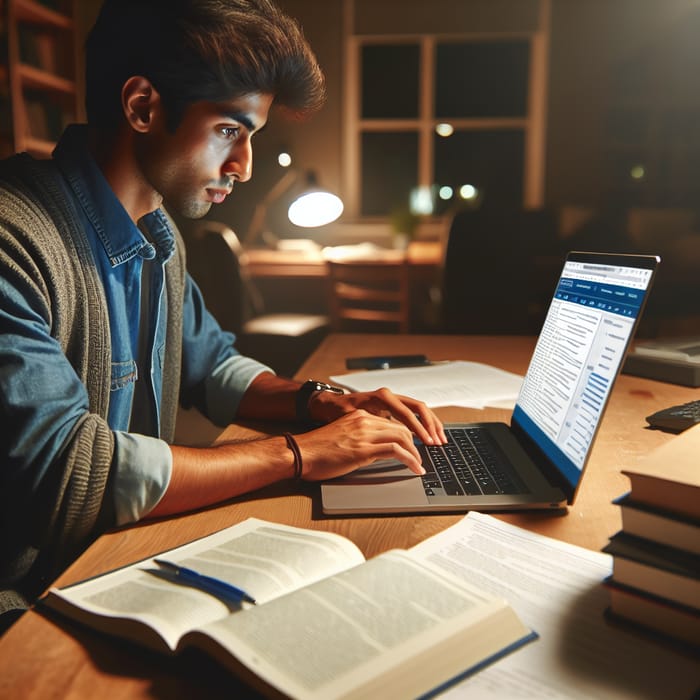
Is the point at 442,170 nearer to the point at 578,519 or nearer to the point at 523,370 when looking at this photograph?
the point at 523,370

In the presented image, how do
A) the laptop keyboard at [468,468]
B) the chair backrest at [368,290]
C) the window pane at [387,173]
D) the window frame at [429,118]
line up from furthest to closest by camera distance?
the window pane at [387,173]
the window frame at [429,118]
the chair backrest at [368,290]
the laptop keyboard at [468,468]

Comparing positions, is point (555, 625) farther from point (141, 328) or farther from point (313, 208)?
point (313, 208)

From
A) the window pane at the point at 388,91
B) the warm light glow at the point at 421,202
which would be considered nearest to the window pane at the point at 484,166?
the window pane at the point at 388,91

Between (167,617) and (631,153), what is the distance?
5983 millimetres

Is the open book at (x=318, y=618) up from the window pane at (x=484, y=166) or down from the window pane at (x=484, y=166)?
down

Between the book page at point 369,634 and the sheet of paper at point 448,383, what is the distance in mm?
746

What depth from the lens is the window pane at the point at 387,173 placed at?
6.34m

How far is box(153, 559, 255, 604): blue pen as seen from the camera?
63 centimetres

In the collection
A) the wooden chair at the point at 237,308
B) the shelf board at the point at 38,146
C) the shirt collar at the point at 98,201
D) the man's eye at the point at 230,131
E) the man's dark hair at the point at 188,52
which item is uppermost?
the shelf board at the point at 38,146

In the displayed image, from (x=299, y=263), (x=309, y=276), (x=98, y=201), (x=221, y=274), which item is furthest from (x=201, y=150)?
(x=309, y=276)

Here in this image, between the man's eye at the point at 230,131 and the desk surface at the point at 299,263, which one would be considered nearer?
the man's eye at the point at 230,131

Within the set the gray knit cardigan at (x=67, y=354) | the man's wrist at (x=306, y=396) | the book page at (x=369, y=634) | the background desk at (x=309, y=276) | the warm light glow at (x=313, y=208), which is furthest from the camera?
the background desk at (x=309, y=276)

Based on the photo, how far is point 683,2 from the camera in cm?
554

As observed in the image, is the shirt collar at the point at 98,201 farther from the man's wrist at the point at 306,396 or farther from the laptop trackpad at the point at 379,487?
the laptop trackpad at the point at 379,487
